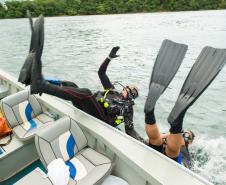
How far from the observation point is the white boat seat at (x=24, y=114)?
302 centimetres

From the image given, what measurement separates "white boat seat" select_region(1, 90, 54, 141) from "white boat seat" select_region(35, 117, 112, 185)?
575 mm

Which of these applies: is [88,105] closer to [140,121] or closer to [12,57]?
[140,121]

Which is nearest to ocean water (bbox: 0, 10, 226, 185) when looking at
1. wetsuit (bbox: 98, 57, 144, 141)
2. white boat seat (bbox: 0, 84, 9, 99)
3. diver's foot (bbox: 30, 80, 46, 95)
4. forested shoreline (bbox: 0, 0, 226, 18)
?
wetsuit (bbox: 98, 57, 144, 141)

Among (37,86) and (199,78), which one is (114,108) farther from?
(199,78)

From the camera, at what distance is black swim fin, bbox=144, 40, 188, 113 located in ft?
8.57

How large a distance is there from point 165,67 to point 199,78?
1.65 feet

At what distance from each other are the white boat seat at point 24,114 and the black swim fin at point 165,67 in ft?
4.49

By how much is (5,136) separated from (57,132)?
95cm

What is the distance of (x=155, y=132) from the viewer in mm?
2559

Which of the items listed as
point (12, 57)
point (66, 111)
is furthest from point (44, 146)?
point (12, 57)

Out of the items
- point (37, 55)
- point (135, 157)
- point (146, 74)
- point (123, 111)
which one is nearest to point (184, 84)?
point (135, 157)

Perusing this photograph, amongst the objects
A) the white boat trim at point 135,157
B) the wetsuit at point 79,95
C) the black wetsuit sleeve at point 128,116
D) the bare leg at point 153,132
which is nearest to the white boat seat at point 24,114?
the white boat trim at point 135,157

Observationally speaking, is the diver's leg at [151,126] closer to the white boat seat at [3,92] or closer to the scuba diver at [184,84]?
the scuba diver at [184,84]

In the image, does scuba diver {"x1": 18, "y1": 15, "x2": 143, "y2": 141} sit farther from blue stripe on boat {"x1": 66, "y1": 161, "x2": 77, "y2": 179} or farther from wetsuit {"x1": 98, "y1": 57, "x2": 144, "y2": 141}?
blue stripe on boat {"x1": 66, "y1": 161, "x2": 77, "y2": 179}
